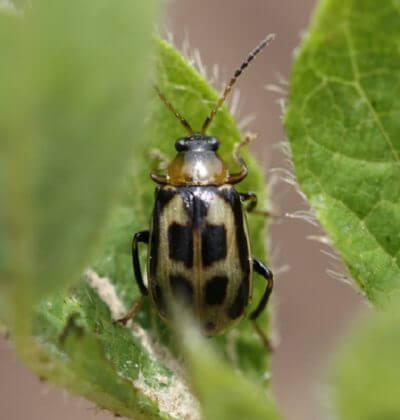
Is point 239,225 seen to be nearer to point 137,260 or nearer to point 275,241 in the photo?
point 137,260

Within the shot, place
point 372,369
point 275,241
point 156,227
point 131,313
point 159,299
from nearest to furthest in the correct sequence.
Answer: point 372,369
point 131,313
point 159,299
point 156,227
point 275,241

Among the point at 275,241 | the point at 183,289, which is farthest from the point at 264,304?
the point at 275,241

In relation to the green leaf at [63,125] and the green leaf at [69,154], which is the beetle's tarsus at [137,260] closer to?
the green leaf at [69,154]

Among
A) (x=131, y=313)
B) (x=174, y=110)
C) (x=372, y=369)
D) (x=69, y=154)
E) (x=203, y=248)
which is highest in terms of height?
(x=203, y=248)

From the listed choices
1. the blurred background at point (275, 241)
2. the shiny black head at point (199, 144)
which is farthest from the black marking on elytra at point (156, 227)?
the blurred background at point (275, 241)

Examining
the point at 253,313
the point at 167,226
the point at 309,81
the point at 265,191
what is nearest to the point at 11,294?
the point at 309,81

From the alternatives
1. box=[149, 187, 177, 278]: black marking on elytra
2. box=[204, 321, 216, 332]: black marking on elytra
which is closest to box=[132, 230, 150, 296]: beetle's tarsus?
box=[149, 187, 177, 278]: black marking on elytra

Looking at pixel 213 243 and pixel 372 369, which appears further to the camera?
pixel 213 243
